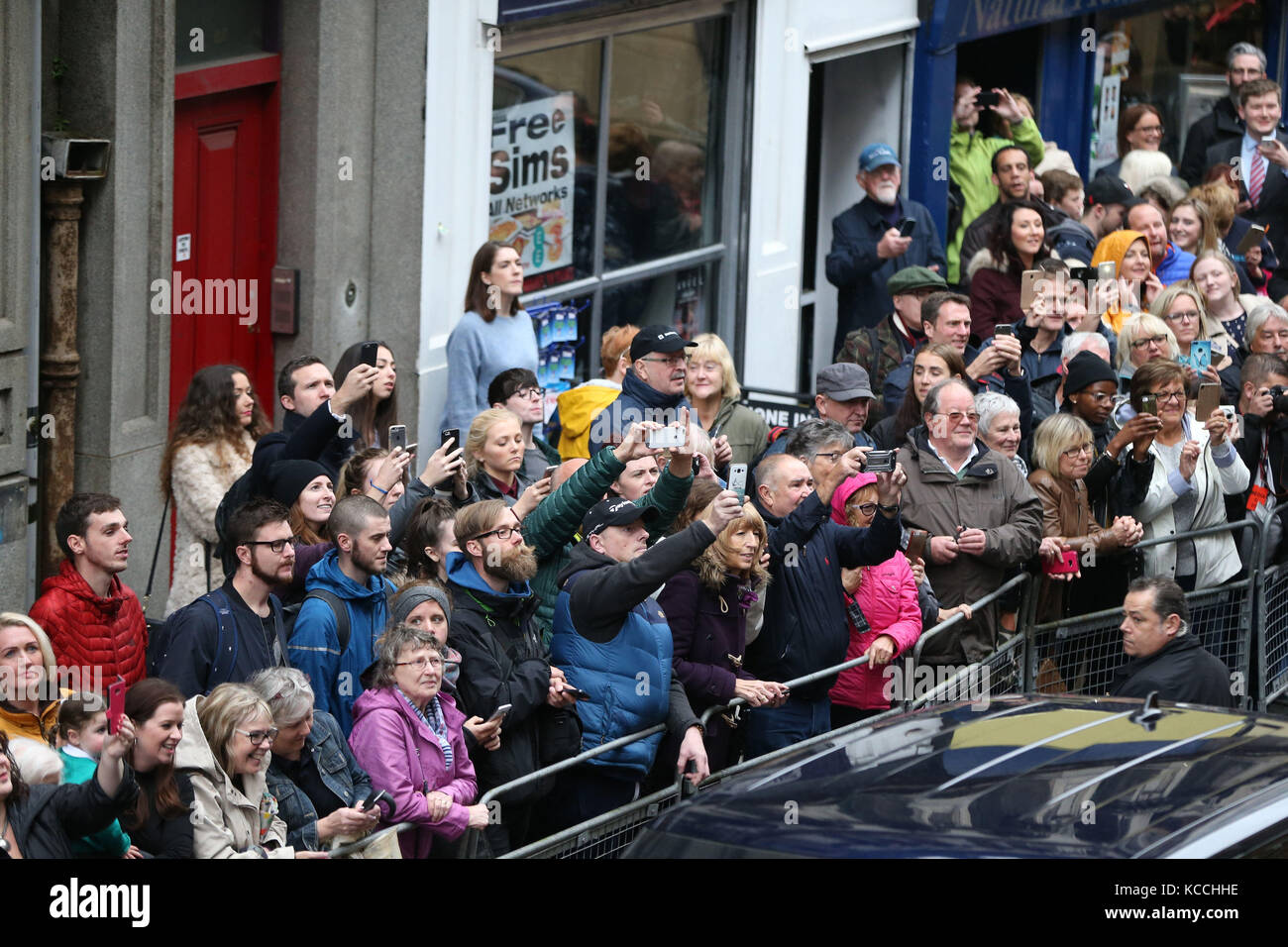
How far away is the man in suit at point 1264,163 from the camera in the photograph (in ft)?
53.5

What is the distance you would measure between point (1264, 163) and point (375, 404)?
10175 mm

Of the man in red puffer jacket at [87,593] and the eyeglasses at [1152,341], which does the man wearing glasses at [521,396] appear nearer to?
the man in red puffer jacket at [87,593]

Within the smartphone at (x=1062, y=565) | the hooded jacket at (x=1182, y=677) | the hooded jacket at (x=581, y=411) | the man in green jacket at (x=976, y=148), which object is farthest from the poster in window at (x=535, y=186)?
the hooded jacket at (x=1182, y=677)

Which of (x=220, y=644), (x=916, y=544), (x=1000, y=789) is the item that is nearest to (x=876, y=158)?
(x=916, y=544)

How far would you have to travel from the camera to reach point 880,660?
8.48m

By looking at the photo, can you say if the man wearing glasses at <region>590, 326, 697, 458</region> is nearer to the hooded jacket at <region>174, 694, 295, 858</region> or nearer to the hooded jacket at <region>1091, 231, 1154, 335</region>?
the hooded jacket at <region>174, 694, 295, 858</region>

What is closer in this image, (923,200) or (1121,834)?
(1121,834)

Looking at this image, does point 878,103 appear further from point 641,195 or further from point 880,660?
point 880,660

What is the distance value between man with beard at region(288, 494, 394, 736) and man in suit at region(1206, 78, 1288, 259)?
11.1 meters

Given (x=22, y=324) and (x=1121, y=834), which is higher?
(x=22, y=324)
